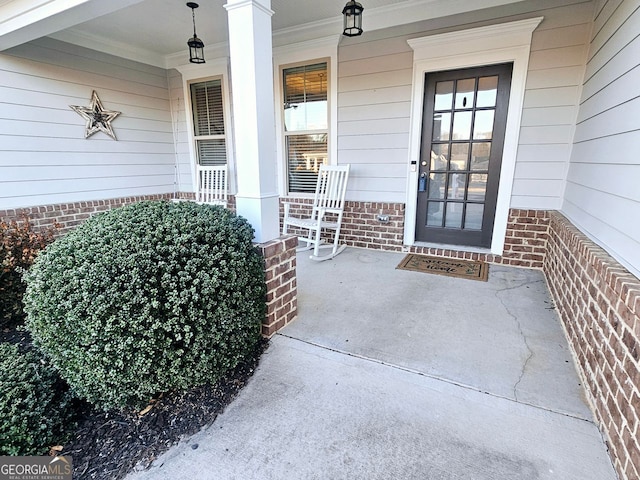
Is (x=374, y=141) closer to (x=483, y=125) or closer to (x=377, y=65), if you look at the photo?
(x=377, y=65)

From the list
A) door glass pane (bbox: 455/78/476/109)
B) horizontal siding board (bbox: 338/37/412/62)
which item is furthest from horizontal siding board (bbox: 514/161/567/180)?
horizontal siding board (bbox: 338/37/412/62)

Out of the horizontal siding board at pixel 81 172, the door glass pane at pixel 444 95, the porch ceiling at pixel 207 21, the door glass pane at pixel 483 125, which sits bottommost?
the horizontal siding board at pixel 81 172

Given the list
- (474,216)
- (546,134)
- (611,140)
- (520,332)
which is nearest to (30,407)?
(520,332)

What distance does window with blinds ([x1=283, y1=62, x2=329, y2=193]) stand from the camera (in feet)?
13.6

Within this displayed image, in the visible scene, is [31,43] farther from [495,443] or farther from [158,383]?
[495,443]

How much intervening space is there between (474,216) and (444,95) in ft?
4.44

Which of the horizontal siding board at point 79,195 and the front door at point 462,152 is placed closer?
the front door at point 462,152

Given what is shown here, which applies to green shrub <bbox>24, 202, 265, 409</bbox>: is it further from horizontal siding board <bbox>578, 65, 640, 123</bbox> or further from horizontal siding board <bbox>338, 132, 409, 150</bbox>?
horizontal siding board <bbox>338, 132, 409, 150</bbox>

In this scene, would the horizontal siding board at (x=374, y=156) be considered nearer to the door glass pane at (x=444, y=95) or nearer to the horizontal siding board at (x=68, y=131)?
the door glass pane at (x=444, y=95)

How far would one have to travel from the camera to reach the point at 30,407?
1381 mm

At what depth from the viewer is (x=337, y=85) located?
3.94m

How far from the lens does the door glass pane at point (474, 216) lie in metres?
3.57

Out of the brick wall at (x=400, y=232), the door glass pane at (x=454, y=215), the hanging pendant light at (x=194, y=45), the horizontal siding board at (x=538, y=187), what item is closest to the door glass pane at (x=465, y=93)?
the horizontal siding board at (x=538, y=187)

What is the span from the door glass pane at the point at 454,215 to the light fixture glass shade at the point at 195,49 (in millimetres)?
3526
